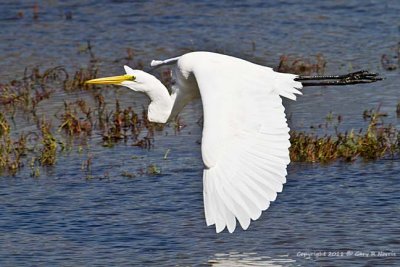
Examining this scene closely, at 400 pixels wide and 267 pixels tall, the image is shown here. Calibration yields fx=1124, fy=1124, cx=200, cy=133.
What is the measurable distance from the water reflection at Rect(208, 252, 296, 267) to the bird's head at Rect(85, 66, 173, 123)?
4.10 ft

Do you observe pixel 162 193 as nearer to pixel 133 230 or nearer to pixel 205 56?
pixel 133 230

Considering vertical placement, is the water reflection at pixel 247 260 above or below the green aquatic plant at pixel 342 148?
below

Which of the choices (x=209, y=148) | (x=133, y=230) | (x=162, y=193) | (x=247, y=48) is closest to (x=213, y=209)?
(x=209, y=148)

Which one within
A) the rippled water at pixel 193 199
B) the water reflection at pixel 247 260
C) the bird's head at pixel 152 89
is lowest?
the water reflection at pixel 247 260

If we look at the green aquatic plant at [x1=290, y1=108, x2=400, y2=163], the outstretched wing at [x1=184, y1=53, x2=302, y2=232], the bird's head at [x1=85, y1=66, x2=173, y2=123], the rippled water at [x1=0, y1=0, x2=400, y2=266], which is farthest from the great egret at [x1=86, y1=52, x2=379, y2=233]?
the green aquatic plant at [x1=290, y1=108, x2=400, y2=163]

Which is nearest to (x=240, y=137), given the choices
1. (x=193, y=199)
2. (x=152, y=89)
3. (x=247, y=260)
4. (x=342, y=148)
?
(x=247, y=260)

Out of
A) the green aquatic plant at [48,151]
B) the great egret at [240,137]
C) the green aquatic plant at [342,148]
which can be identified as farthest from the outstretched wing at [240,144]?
the green aquatic plant at [48,151]

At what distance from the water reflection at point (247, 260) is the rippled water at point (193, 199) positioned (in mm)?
12

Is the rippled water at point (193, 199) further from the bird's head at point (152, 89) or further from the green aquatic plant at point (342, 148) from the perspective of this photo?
the bird's head at point (152, 89)

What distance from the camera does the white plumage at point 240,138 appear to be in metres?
5.51

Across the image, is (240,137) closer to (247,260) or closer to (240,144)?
(240,144)

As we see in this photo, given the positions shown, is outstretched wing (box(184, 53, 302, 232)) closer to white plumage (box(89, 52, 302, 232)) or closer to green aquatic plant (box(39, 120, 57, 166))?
white plumage (box(89, 52, 302, 232))

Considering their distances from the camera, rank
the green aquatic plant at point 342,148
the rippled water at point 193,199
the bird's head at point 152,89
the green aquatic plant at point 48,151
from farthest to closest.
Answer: the green aquatic plant at point 48,151
the green aquatic plant at point 342,148
the bird's head at point 152,89
the rippled water at point 193,199

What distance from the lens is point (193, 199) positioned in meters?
7.95
